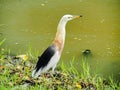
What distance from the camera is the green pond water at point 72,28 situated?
826 cm

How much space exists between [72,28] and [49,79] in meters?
3.78

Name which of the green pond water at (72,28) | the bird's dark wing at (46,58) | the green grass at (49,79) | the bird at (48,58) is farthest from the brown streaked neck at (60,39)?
the green pond water at (72,28)

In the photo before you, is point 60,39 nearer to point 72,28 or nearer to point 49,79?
point 49,79

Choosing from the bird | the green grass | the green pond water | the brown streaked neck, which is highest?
the brown streaked neck

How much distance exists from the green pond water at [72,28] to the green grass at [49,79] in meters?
0.63

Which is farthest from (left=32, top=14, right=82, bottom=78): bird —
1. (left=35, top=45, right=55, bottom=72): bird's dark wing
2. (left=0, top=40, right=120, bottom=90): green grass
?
(left=0, top=40, right=120, bottom=90): green grass

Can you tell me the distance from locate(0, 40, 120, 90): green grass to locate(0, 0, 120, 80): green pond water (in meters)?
0.63

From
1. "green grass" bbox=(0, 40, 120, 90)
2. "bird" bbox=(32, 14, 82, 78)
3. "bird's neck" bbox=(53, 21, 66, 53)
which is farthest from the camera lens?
"bird's neck" bbox=(53, 21, 66, 53)

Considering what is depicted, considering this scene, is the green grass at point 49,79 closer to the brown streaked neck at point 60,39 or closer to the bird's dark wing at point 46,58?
the bird's dark wing at point 46,58

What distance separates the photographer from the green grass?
609cm

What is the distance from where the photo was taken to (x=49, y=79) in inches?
258

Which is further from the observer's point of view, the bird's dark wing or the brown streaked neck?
the brown streaked neck

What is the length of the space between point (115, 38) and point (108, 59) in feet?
4.55

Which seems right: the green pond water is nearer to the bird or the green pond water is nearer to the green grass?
the green grass
